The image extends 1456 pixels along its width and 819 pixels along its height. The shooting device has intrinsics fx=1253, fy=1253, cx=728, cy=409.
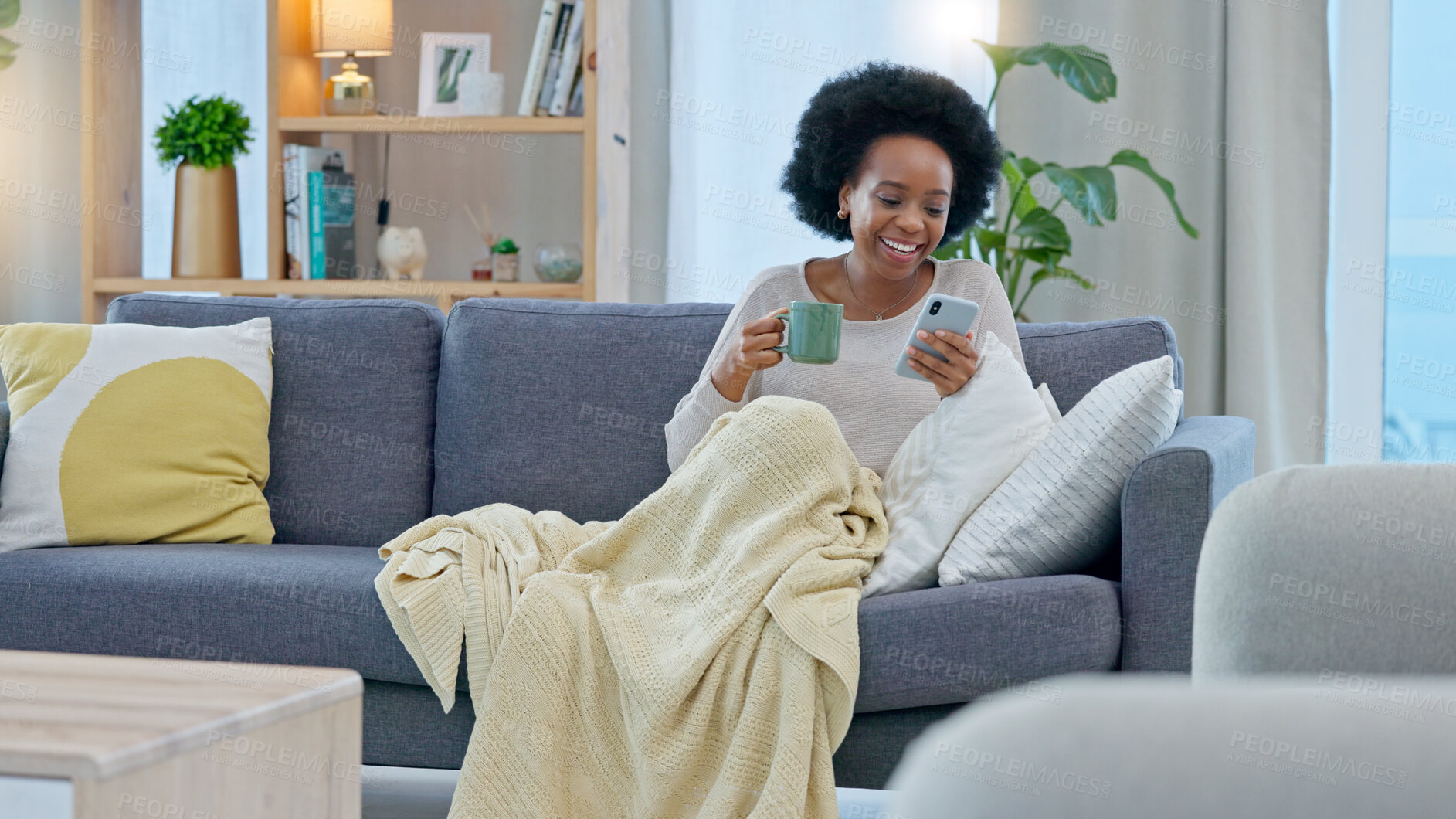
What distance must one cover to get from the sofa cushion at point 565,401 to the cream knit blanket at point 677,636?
36 centimetres

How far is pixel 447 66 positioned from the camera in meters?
3.13

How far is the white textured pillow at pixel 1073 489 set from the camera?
1.52m

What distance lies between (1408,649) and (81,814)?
693 millimetres

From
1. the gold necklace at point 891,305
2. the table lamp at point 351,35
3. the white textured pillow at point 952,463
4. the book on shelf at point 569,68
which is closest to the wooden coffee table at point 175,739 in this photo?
the white textured pillow at point 952,463

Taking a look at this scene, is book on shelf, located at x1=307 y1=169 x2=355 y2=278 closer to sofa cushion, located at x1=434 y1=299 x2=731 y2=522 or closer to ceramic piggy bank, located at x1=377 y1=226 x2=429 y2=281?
ceramic piggy bank, located at x1=377 y1=226 x2=429 y2=281

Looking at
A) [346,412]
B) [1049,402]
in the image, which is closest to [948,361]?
[1049,402]

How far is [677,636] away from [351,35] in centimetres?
221

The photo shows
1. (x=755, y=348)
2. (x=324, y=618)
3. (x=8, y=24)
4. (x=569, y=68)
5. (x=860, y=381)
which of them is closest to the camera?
(x=324, y=618)

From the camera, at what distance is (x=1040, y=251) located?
2893mm

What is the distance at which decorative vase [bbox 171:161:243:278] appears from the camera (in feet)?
10.4

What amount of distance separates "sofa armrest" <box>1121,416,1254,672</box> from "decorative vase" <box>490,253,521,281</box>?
6.64 feet

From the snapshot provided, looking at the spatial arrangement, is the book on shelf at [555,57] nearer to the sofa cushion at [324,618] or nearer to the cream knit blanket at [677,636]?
the sofa cushion at [324,618]

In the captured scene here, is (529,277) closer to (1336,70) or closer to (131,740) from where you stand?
(1336,70)

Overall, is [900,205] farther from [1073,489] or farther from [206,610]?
[206,610]
